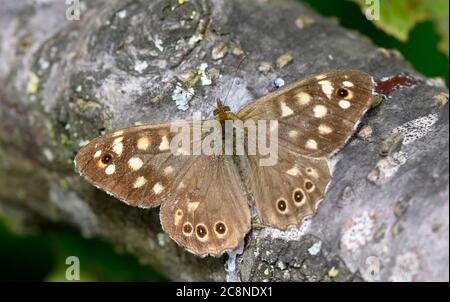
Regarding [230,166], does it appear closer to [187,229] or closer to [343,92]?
[187,229]

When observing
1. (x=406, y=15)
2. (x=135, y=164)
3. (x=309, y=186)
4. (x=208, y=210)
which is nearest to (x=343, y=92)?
(x=309, y=186)

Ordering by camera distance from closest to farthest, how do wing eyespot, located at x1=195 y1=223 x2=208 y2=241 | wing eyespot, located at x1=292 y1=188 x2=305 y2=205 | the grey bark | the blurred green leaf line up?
the grey bark, wing eyespot, located at x1=292 y1=188 x2=305 y2=205, wing eyespot, located at x1=195 y1=223 x2=208 y2=241, the blurred green leaf

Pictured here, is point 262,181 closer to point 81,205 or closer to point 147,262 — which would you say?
point 147,262

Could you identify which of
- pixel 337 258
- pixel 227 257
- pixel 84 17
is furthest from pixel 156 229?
pixel 84 17

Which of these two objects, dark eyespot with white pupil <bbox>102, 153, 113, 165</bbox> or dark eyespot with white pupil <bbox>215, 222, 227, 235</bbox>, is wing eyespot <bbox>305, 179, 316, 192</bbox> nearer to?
dark eyespot with white pupil <bbox>215, 222, 227, 235</bbox>

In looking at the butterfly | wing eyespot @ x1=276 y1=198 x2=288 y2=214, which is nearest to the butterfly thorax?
the butterfly

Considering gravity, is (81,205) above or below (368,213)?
below

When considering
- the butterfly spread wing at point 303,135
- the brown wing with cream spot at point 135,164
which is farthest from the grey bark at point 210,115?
the brown wing with cream spot at point 135,164
